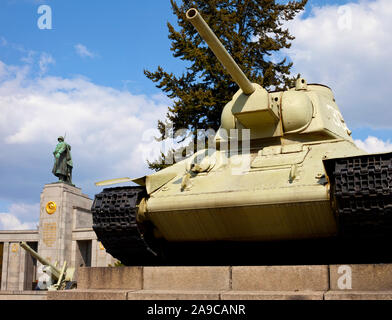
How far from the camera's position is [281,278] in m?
7.32

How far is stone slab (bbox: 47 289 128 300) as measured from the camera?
7789 mm

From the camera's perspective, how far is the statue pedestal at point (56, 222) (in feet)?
99.1

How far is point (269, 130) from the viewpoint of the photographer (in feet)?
30.5

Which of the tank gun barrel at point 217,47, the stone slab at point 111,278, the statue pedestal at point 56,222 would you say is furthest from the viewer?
the statue pedestal at point 56,222

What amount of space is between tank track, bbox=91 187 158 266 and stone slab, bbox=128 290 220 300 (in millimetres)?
1051

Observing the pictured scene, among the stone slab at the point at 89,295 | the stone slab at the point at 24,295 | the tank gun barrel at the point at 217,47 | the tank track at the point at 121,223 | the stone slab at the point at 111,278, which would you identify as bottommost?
the stone slab at the point at 24,295

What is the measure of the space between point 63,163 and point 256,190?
25.6m

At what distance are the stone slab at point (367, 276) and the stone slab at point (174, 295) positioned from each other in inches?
60.4

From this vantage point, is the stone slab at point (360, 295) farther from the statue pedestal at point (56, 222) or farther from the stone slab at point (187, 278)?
the statue pedestal at point (56, 222)

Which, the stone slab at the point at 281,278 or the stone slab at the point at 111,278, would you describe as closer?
the stone slab at the point at 281,278

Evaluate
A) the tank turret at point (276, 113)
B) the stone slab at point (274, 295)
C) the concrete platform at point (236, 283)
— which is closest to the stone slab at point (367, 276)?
the concrete platform at point (236, 283)
